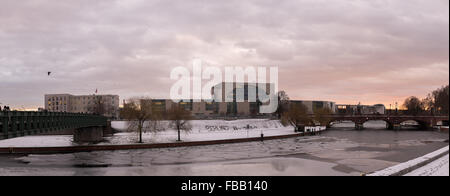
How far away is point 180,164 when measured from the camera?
3688cm

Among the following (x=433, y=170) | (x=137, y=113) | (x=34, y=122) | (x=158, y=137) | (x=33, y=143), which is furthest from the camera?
(x=158, y=137)

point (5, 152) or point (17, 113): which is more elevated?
point (17, 113)

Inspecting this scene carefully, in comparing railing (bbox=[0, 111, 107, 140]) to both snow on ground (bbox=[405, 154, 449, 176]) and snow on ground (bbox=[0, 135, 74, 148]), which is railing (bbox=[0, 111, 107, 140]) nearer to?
snow on ground (bbox=[0, 135, 74, 148])

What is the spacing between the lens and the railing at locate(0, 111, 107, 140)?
34250 millimetres

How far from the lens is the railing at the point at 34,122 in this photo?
34250mm

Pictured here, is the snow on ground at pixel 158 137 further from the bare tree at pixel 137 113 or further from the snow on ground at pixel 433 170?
the snow on ground at pixel 433 170

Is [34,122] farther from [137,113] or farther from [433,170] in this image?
[433,170]

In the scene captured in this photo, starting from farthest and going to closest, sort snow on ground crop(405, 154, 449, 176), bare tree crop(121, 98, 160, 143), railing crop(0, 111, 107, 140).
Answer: bare tree crop(121, 98, 160, 143), railing crop(0, 111, 107, 140), snow on ground crop(405, 154, 449, 176)

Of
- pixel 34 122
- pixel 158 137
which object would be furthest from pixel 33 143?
pixel 34 122

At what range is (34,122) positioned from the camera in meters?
42.8

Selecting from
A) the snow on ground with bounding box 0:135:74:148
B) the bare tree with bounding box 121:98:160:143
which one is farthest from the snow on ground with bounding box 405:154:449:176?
the snow on ground with bounding box 0:135:74:148
